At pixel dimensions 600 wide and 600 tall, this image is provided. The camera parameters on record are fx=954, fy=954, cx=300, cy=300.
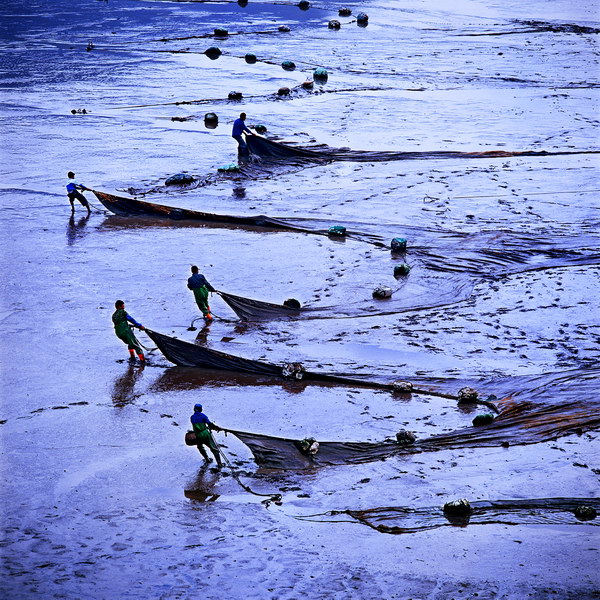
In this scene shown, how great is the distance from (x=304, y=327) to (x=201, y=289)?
2.49 m

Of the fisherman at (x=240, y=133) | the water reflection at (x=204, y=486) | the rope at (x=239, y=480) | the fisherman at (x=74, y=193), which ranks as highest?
the fisherman at (x=240, y=133)

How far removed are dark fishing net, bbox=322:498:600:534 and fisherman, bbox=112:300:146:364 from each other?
267 inches

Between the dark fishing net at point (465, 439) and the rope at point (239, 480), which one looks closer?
the rope at point (239, 480)

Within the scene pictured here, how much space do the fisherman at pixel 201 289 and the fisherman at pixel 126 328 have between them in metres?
1.93

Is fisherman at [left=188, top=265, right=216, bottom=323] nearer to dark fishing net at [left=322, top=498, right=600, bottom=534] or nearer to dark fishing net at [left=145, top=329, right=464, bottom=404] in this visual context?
dark fishing net at [left=145, top=329, right=464, bottom=404]

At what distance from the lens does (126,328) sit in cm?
1983

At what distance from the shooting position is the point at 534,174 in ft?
101

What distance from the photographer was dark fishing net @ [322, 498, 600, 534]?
14477mm

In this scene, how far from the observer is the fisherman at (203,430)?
1591cm

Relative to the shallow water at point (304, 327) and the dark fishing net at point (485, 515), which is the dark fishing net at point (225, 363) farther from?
the dark fishing net at point (485, 515)

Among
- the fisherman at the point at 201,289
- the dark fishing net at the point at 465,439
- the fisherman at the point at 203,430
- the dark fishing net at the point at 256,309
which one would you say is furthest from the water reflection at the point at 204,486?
the fisherman at the point at 201,289

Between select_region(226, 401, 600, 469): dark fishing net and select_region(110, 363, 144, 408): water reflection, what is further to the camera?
select_region(110, 363, 144, 408): water reflection

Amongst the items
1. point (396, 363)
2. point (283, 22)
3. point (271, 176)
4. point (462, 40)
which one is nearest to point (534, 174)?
point (271, 176)

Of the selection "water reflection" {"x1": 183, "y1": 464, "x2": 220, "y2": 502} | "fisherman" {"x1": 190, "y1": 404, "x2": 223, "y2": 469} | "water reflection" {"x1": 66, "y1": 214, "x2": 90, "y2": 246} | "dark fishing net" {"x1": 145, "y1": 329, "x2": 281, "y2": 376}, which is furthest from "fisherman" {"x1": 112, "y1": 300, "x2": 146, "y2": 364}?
"water reflection" {"x1": 66, "y1": 214, "x2": 90, "y2": 246}
